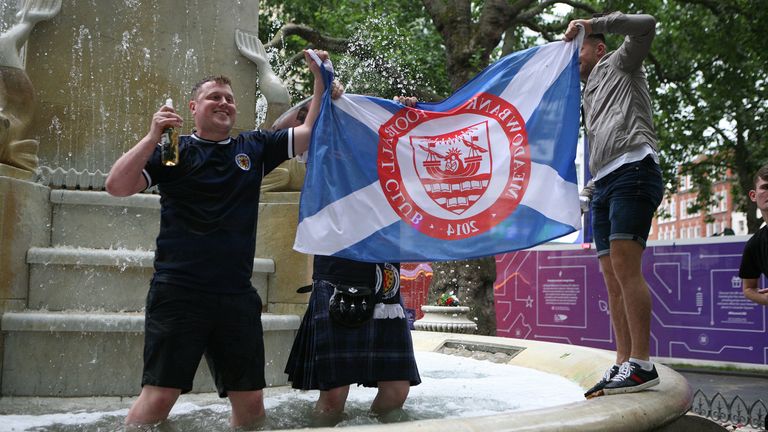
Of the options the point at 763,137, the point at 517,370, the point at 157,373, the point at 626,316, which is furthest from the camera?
the point at 763,137

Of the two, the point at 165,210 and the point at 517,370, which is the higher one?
the point at 165,210

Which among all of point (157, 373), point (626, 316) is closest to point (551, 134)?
point (626, 316)

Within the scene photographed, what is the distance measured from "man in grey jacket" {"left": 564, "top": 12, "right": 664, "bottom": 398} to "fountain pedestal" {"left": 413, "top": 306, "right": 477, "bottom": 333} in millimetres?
5939

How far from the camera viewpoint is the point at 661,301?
1582 centimetres

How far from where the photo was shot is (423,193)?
425 centimetres

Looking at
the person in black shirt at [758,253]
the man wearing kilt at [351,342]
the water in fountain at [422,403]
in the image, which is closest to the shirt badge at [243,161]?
the man wearing kilt at [351,342]

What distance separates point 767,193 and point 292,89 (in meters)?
16.6

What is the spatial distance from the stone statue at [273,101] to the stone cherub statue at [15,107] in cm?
158

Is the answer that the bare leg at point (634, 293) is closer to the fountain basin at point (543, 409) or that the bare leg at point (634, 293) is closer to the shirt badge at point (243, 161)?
the fountain basin at point (543, 409)

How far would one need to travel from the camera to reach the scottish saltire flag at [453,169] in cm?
402

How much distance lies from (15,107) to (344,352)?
2720mm

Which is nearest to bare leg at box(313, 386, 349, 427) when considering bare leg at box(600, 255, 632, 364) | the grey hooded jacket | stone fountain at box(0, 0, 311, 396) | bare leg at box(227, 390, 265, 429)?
bare leg at box(227, 390, 265, 429)

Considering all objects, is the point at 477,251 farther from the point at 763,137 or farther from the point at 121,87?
the point at 763,137

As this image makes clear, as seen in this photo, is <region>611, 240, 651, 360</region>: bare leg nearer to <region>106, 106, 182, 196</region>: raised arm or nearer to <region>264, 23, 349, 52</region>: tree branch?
<region>106, 106, 182, 196</region>: raised arm
